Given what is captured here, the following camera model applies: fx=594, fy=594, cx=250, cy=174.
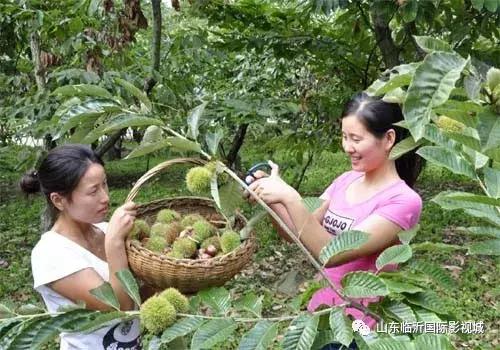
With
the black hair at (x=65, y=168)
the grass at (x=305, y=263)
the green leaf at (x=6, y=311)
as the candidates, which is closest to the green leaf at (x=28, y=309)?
the green leaf at (x=6, y=311)

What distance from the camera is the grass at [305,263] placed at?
3.28 m

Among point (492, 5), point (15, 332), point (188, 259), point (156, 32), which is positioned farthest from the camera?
point (156, 32)

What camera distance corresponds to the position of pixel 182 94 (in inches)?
131

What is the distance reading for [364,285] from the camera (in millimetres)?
936

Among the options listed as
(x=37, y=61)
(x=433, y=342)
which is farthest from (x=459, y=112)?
(x=37, y=61)

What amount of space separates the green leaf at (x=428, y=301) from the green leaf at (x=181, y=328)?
35 cm

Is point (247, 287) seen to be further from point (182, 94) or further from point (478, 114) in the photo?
point (478, 114)

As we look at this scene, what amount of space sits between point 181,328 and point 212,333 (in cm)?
10

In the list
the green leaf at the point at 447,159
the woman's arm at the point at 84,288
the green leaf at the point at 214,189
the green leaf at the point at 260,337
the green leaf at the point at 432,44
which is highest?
the green leaf at the point at 432,44

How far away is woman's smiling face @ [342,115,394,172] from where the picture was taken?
149 cm

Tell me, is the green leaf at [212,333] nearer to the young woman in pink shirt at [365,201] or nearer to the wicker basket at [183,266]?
the wicker basket at [183,266]

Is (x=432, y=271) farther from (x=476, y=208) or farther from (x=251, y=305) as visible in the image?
(x=251, y=305)

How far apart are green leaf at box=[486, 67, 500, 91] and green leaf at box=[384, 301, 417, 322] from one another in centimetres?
37

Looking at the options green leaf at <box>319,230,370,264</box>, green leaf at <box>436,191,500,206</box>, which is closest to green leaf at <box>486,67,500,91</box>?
green leaf at <box>436,191,500,206</box>
